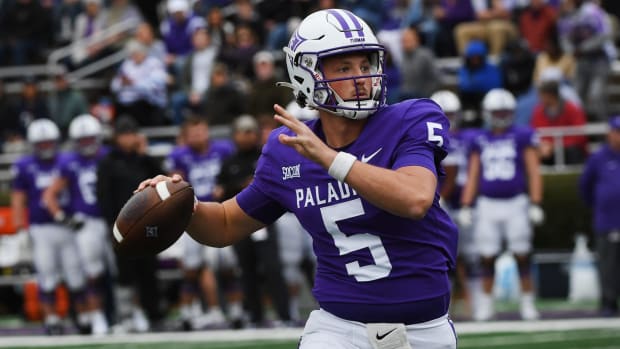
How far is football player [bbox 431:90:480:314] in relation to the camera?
11477 millimetres

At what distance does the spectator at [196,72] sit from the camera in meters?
14.5

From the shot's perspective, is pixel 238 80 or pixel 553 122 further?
pixel 238 80

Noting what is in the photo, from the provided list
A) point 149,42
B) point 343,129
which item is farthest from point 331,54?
point 149,42

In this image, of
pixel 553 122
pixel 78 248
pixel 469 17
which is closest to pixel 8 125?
pixel 78 248

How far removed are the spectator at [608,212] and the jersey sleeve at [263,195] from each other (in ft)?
22.5

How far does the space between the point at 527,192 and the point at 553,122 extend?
77.8 inches

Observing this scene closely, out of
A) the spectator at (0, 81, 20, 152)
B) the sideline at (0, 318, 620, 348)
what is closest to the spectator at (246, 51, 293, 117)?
the sideline at (0, 318, 620, 348)

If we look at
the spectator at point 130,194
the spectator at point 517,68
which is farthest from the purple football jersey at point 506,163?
the spectator at point 130,194

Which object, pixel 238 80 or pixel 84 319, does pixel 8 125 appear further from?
pixel 84 319

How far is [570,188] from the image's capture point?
41.9 feet

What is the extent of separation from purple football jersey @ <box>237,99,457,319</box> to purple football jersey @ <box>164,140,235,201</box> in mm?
7250

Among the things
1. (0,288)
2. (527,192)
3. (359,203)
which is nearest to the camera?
(359,203)

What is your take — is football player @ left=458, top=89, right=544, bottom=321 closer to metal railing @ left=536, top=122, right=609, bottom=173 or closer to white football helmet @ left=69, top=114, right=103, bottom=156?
metal railing @ left=536, top=122, right=609, bottom=173

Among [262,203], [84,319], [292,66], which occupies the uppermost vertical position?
[292,66]
